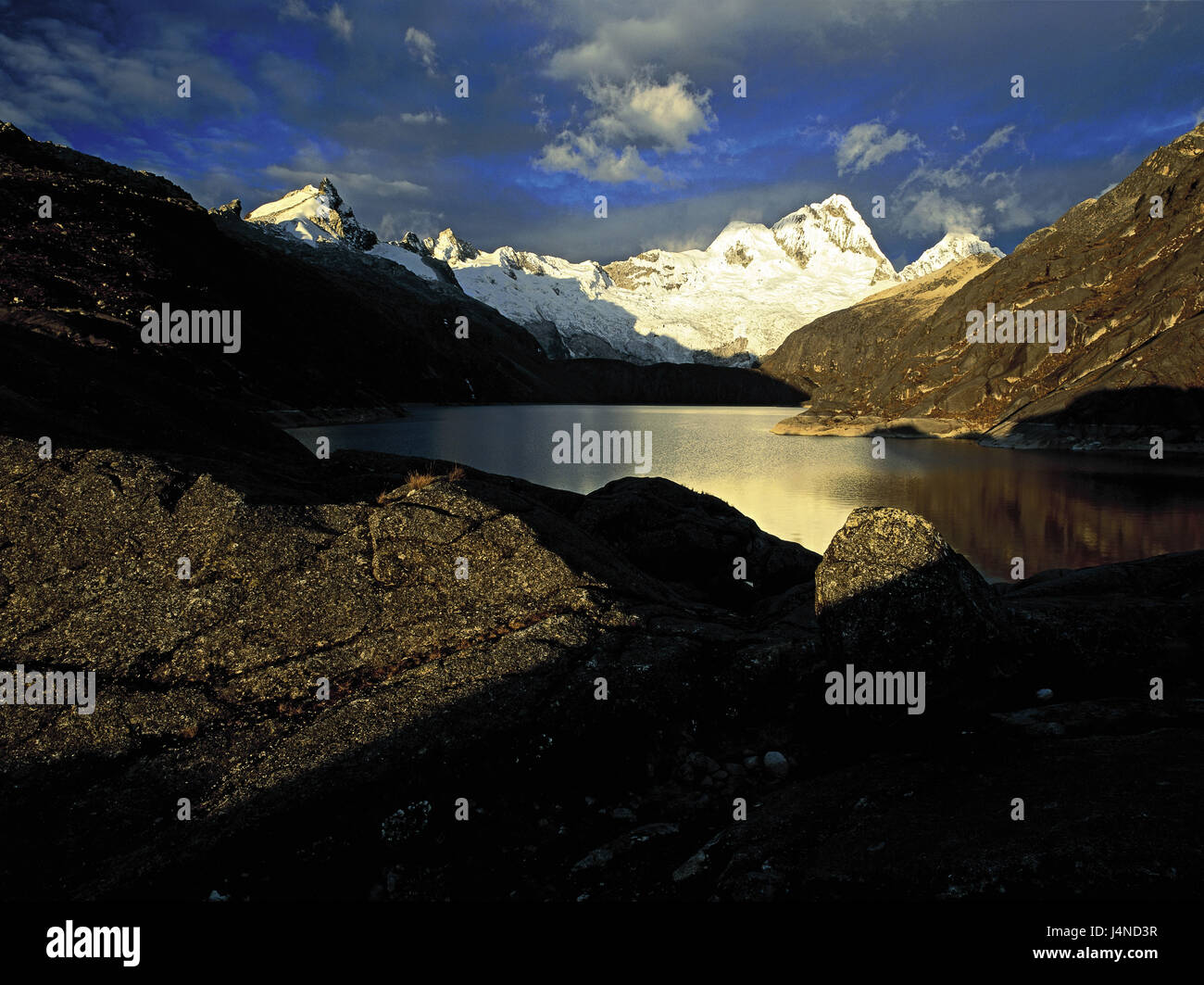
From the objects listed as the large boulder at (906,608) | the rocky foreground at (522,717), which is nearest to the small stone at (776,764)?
the rocky foreground at (522,717)

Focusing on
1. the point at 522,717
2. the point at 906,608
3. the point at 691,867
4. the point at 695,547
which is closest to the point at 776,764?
the point at 691,867

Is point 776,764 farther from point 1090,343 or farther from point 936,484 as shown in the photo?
point 1090,343

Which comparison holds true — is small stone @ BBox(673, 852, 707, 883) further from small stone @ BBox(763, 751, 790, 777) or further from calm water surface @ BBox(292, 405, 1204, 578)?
calm water surface @ BBox(292, 405, 1204, 578)

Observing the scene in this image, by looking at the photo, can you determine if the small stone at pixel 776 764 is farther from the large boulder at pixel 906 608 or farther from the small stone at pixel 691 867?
the small stone at pixel 691 867

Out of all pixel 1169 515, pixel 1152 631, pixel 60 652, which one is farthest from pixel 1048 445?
pixel 60 652

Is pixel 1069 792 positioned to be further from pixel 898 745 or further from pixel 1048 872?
pixel 898 745

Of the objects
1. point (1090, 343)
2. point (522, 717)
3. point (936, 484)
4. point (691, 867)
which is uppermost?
point (1090, 343)
